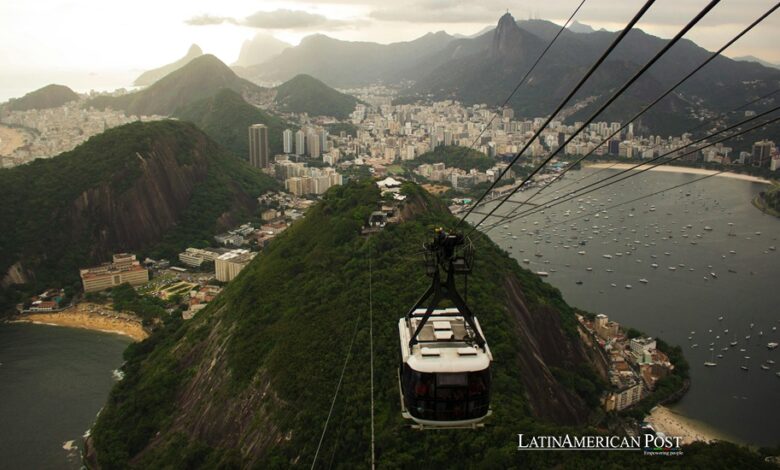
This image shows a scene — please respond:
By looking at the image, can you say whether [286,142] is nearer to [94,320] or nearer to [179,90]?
[179,90]

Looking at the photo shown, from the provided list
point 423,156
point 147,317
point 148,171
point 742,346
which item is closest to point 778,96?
point 423,156

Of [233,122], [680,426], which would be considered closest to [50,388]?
[680,426]

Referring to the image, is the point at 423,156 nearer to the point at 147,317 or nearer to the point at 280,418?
the point at 147,317

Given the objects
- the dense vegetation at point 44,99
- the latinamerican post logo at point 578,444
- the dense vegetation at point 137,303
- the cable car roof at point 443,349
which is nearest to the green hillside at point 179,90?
the dense vegetation at point 44,99

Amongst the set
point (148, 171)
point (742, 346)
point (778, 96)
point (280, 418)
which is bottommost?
point (742, 346)

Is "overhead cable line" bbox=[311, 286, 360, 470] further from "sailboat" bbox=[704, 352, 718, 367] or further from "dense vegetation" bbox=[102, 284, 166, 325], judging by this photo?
"dense vegetation" bbox=[102, 284, 166, 325]
